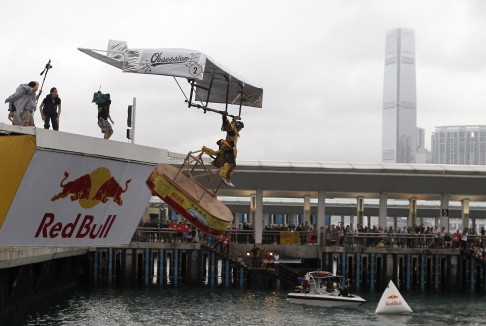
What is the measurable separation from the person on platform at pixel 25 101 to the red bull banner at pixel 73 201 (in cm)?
139

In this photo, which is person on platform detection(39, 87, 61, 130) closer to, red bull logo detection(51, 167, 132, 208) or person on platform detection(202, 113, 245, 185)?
red bull logo detection(51, 167, 132, 208)

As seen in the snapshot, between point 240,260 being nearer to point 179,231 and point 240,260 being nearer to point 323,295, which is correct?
point 179,231

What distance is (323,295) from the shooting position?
55000mm

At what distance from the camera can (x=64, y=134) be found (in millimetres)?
23938

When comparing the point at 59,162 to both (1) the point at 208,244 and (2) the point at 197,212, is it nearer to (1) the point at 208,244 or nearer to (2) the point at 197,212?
(2) the point at 197,212

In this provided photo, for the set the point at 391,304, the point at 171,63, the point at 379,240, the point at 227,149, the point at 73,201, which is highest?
the point at 171,63

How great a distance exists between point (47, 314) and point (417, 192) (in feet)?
127

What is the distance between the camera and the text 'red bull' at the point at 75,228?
25.5 meters

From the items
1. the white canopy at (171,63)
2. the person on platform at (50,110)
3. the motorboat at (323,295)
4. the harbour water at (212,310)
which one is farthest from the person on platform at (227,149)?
the motorboat at (323,295)

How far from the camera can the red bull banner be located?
79.5 ft

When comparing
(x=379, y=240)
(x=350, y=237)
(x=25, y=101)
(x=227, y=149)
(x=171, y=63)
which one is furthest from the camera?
(x=350, y=237)

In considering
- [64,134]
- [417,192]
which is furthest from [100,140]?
[417,192]

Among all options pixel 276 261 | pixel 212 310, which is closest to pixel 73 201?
pixel 212 310

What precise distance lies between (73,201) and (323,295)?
31664mm
